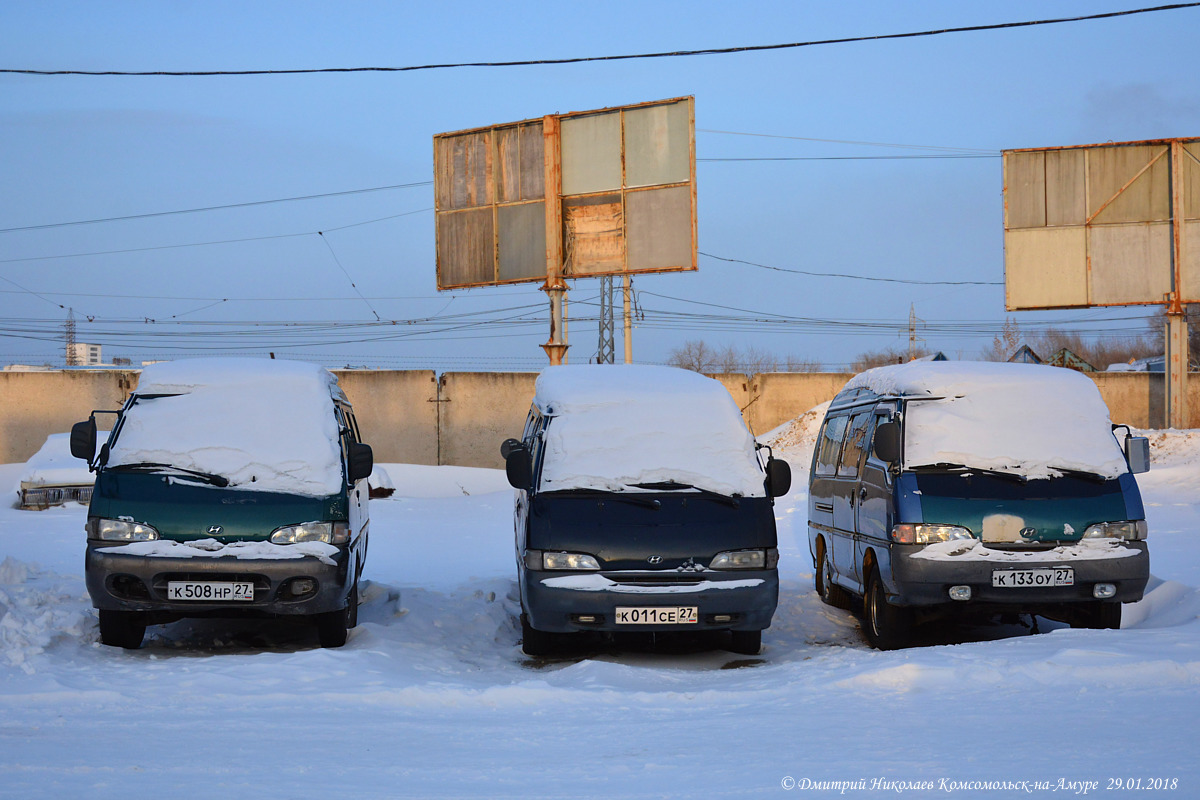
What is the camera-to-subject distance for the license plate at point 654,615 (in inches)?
268

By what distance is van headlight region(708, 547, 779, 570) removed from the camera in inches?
275

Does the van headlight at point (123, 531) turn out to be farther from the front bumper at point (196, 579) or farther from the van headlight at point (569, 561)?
the van headlight at point (569, 561)

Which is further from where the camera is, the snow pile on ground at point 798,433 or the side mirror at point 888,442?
the snow pile on ground at point 798,433

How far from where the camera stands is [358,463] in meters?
7.83

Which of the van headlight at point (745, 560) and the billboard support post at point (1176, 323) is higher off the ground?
the billboard support post at point (1176, 323)

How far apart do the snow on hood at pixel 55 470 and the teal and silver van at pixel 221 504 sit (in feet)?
38.1

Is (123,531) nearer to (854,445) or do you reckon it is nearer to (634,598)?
(634,598)

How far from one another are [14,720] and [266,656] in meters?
1.73

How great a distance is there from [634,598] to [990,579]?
2511 mm

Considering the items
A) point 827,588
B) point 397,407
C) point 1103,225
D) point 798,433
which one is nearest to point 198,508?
point 827,588

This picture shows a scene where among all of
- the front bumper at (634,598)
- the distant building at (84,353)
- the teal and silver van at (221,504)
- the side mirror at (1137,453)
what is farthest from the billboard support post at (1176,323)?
the distant building at (84,353)

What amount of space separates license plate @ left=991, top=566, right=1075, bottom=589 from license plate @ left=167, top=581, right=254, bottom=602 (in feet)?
16.8

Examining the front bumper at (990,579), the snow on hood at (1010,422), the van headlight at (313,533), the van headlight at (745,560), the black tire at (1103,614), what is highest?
the snow on hood at (1010,422)

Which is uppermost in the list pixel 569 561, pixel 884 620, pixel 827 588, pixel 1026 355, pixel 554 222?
pixel 554 222
